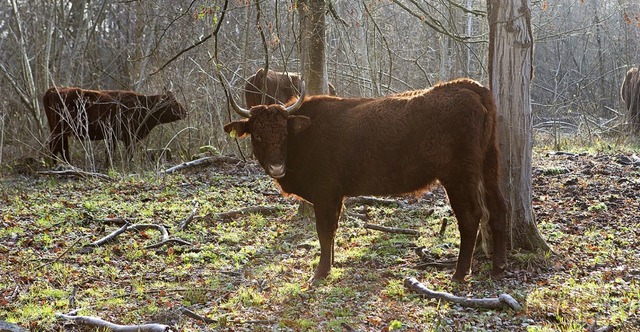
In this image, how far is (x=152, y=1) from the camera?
701 inches

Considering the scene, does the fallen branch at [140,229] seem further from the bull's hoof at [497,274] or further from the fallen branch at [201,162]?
the fallen branch at [201,162]

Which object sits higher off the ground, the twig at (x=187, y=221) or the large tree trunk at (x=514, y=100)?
the large tree trunk at (x=514, y=100)

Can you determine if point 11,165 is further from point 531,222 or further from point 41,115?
point 531,222

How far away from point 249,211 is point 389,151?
335 centimetres

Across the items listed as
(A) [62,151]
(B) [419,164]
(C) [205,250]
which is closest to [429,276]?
(B) [419,164]

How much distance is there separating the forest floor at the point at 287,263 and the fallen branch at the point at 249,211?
0.6 inches

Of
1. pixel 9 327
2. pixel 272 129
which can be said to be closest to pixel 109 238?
pixel 272 129

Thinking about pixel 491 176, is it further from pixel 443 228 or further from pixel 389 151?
pixel 443 228

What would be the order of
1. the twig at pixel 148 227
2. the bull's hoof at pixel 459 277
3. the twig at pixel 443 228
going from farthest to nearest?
the twig at pixel 148 227
the twig at pixel 443 228
the bull's hoof at pixel 459 277

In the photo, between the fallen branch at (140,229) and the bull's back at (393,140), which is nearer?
the bull's back at (393,140)

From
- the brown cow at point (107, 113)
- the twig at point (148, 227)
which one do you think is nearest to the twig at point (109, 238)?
the twig at point (148, 227)

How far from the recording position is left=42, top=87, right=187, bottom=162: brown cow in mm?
14586

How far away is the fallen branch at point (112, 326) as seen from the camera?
4741 mm

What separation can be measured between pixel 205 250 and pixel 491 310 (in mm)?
3452
